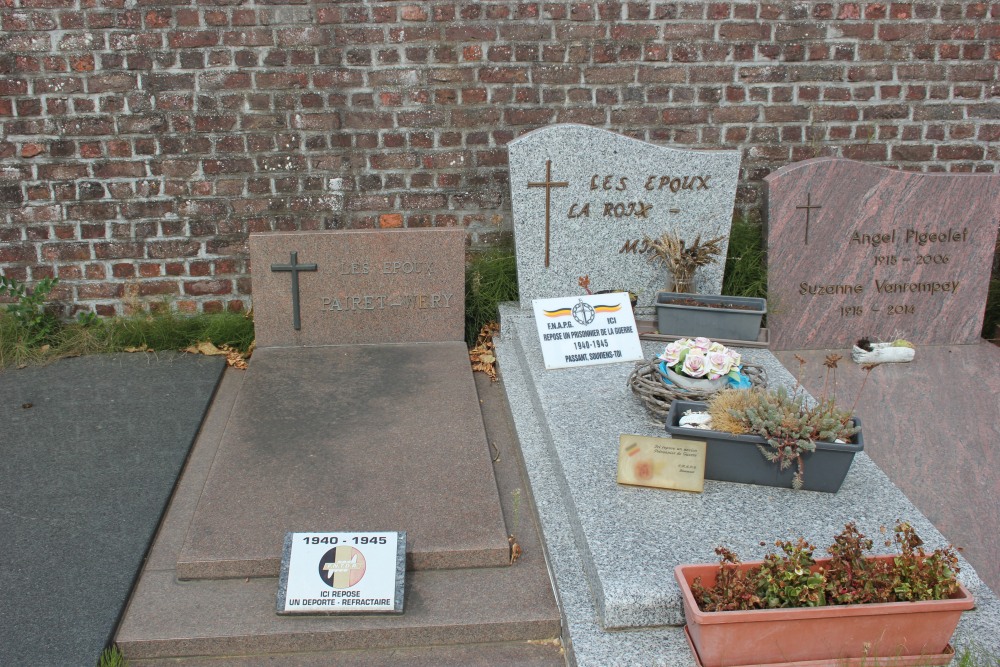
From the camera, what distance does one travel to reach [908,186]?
15.1 feet

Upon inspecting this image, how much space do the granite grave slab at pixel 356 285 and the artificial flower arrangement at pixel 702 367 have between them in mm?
1554

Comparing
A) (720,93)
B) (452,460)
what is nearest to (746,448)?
(452,460)

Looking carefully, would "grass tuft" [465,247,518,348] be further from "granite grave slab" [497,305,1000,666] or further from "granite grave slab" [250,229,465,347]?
"granite grave slab" [497,305,1000,666]

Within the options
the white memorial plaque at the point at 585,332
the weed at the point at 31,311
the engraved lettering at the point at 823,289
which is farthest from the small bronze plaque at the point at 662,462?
the weed at the point at 31,311

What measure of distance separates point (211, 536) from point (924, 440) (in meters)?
2.85

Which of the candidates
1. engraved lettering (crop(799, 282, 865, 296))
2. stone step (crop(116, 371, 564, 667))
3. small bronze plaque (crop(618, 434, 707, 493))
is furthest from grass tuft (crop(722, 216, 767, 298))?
stone step (crop(116, 371, 564, 667))

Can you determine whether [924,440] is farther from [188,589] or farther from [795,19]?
[188,589]

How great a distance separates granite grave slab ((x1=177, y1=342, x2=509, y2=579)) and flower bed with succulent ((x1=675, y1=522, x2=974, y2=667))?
86 centimetres

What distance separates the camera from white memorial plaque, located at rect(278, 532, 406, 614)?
259cm

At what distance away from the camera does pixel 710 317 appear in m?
4.29

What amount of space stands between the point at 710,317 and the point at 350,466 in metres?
1.97

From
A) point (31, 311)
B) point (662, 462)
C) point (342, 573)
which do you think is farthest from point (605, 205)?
point (31, 311)

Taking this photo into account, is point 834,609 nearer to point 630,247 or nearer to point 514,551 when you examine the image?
point 514,551

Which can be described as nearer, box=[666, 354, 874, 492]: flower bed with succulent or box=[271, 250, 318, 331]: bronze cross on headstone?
box=[666, 354, 874, 492]: flower bed with succulent
